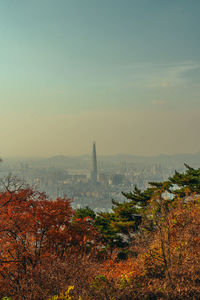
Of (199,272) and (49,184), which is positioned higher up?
(199,272)

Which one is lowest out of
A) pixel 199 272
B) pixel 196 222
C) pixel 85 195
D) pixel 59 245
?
pixel 85 195

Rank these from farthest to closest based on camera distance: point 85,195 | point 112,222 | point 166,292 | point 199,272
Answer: point 85,195, point 112,222, point 199,272, point 166,292

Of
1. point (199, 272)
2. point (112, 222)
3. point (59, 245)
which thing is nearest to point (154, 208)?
point (199, 272)

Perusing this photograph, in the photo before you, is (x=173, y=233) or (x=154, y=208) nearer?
(x=154, y=208)

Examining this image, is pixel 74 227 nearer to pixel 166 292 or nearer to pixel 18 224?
pixel 18 224

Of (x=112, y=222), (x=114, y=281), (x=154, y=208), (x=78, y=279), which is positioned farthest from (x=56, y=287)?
(x=112, y=222)

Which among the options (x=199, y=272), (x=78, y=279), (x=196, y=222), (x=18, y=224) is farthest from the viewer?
(x=18, y=224)

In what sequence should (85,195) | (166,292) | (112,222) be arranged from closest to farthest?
(166,292) < (112,222) < (85,195)

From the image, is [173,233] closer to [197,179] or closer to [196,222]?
[196,222]

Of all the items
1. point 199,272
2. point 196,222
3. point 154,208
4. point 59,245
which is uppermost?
point 154,208
